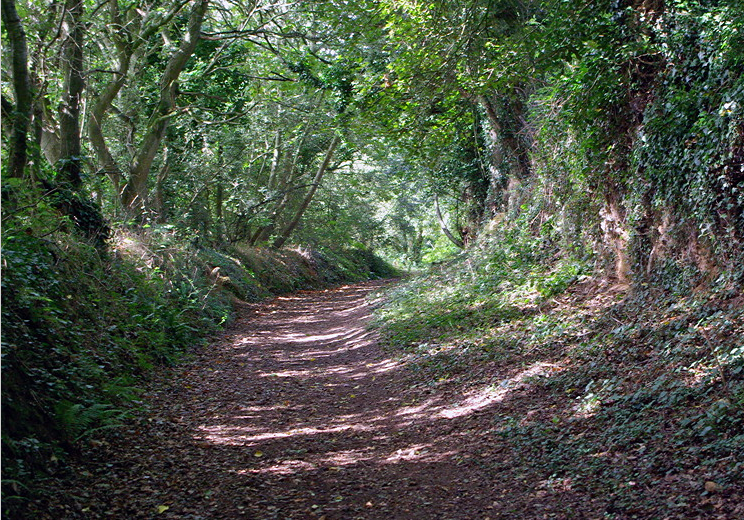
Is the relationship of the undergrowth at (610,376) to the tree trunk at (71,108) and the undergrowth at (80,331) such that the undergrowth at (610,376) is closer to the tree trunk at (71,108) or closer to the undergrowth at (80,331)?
the undergrowth at (80,331)

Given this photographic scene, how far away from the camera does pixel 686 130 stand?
7.26m

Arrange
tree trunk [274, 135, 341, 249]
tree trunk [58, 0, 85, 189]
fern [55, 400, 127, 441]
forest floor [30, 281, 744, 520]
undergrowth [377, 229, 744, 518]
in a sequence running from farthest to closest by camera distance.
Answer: tree trunk [274, 135, 341, 249] < tree trunk [58, 0, 85, 189] < fern [55, 400, 127, 441] < forest floor [30, 281, 744, 520] < undergrowth [377, 229, 744, 518]

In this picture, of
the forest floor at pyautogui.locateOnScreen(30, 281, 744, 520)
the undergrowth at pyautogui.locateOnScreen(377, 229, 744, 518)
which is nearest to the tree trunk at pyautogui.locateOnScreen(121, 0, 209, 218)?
the forest floor at pyautogui.locateOnScreen(30, 281, 744, 520)

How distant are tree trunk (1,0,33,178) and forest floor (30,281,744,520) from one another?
376 centimetres

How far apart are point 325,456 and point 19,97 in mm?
6625

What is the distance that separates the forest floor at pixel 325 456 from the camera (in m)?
4.43

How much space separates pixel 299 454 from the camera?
5.81 metres

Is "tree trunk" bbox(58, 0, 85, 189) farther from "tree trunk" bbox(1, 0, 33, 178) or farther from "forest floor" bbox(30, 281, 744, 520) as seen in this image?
"forest floor" bbox(30, 281, 744, 520)

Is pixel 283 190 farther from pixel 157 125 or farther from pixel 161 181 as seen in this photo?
pixel 157 125

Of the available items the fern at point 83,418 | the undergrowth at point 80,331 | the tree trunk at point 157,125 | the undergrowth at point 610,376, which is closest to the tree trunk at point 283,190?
the undergrowth at point 80,331

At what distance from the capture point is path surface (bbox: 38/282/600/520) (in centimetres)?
454

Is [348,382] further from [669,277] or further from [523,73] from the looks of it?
[523,73]

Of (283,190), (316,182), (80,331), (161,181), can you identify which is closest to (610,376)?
(80,331)

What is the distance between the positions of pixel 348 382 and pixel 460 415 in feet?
8.61
